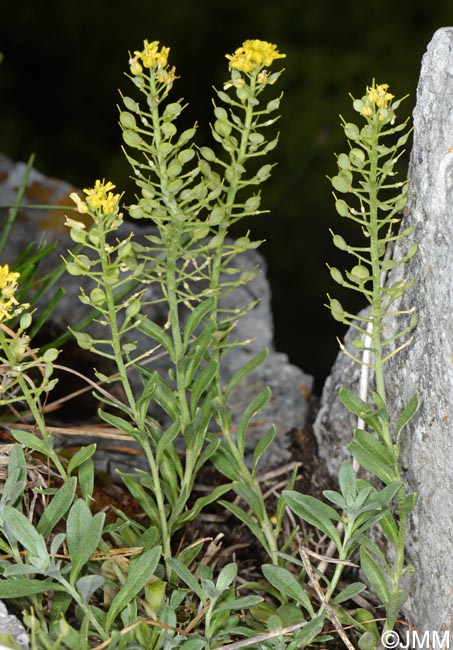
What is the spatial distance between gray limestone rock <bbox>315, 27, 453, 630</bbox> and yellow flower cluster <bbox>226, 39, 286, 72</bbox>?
0.32 metres

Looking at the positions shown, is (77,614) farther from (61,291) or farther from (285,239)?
(285,239)

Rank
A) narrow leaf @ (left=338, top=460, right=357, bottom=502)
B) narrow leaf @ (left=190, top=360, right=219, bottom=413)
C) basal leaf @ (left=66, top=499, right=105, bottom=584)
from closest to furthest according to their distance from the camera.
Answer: basal leaf @ (left=66, top=499, right=105, bottom=584) → narrow leaf @ (left=338, top=460, right=357, bottom=502) → narrow leaf @ (left=190, top=360, right=219, bottom=413)

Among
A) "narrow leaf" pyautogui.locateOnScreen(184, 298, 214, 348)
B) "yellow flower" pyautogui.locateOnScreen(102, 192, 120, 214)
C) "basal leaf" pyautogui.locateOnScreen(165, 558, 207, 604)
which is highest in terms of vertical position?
"yellow flower" pyautogui.locateOnScreen(102, 192, 120, 214)

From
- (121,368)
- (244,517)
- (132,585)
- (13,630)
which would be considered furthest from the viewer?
(244,517)

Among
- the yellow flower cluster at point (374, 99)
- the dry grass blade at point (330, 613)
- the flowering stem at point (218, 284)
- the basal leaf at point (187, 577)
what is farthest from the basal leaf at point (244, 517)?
the yellow flower cluster at point (374, 99)

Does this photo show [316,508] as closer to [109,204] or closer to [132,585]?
[132,585]

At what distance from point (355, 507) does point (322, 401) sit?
786 millimetres

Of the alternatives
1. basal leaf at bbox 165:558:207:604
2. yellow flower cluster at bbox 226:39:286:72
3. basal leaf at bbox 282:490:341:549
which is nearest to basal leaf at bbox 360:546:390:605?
basal leaf at bbox 282:490:341:549

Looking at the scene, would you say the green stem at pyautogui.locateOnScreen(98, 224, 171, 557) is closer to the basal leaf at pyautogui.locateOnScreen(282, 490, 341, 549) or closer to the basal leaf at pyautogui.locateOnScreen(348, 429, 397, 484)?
the basal leaf at pyautogui.locateOnScreen(282, 490, 341, 549)

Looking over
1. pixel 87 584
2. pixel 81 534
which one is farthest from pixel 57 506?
pixel 87 584

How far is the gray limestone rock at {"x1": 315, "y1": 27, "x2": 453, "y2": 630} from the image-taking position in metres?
1.70

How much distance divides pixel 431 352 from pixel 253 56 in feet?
2.08

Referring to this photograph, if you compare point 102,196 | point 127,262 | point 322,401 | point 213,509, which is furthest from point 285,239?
point 102,196

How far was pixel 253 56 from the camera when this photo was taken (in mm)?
1678
